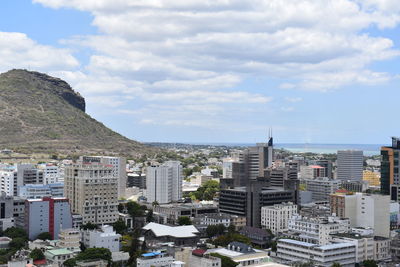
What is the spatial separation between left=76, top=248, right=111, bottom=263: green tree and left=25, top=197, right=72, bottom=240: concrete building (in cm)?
1478

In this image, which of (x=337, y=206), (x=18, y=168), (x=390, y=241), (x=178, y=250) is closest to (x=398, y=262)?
(x=390, y=241)

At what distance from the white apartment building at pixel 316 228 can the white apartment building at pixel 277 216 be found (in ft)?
17.0

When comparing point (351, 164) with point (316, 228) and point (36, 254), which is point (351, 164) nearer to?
point (316, 228)

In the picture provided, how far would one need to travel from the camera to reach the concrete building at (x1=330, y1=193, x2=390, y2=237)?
79.8m

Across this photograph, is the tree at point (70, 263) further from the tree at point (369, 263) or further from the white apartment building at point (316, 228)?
the tree at point (369, 263)

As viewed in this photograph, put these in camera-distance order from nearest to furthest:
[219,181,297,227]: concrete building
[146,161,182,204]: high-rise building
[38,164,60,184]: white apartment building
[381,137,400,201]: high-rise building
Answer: [219,181,297,227]: concrete building < [381,137,400,201]: high-rise building < [38,164,60,184]: white apartment building < [146,161,182,204]: high-rise building

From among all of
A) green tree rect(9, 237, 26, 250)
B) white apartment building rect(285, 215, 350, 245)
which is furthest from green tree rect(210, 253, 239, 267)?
green tree rect(9, 237, 26, 250)

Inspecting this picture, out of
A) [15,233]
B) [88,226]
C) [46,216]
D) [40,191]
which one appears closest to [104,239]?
[88,226]

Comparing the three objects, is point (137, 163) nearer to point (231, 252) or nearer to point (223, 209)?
point (223, 209)

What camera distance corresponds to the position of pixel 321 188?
127250mm

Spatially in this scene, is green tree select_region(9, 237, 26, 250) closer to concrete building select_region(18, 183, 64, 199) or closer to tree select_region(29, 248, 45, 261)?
tree select_region(29, 248, 45, 261)

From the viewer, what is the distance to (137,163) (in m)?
185

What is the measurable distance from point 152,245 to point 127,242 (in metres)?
7.47

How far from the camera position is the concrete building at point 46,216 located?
74.2m
